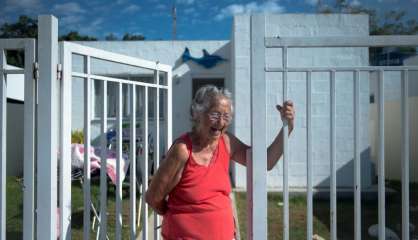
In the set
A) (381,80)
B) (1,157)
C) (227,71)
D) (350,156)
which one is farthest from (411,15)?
(1,157)

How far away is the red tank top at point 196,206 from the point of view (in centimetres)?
206

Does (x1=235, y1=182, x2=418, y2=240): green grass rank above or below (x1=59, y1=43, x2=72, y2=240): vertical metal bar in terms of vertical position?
below

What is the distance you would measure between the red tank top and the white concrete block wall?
17.1 ft

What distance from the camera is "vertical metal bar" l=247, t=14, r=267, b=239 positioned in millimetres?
2174

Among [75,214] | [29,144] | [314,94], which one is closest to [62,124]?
[29,144]

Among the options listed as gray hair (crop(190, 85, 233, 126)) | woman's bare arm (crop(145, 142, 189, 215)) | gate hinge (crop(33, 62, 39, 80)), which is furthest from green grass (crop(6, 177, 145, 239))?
gray hair (crop(190, 85, 233, 126))

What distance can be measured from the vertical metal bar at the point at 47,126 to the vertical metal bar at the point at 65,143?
5cm

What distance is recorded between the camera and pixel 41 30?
2057mm

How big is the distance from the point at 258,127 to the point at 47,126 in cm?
110

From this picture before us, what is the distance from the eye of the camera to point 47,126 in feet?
6.84

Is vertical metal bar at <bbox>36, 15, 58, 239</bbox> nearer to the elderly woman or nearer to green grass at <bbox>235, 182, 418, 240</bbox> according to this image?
the elderly woman

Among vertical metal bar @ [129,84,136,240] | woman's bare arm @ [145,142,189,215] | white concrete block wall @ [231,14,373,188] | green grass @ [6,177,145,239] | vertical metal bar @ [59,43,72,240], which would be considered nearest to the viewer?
woman's bare arm @ [145,142,189,215]

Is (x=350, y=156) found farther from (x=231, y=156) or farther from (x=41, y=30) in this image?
(x=41, y=30)

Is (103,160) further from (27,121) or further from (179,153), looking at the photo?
(179,153)
